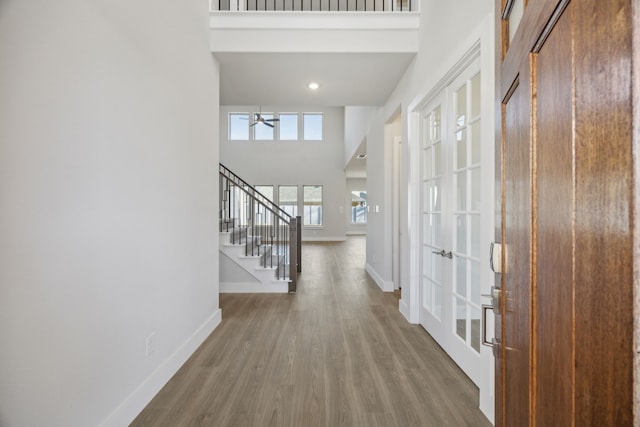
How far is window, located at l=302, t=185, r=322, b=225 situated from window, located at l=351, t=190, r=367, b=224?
3.50 m

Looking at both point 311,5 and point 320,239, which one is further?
point 320,239

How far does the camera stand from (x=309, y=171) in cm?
1294

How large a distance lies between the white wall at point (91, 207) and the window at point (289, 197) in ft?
33.5

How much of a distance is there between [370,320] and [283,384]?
5.19 feet

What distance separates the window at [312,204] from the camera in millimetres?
13070

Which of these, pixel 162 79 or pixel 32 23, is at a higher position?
pixel 162 79

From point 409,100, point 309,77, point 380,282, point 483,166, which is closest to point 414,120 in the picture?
point 409,100

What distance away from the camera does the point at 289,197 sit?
1301 cm

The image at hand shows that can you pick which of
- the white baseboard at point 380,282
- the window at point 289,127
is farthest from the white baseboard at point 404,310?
the window at point 289,127

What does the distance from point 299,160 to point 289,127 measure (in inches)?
53.2

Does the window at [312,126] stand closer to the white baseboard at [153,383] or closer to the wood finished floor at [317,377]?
the wood finished floor at [317,377]

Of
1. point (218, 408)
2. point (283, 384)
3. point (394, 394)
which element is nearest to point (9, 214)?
point (218, 408)

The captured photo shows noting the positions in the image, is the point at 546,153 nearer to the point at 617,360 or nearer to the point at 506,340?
the point at 617,360

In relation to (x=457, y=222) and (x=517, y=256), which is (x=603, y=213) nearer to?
(x=517, y=256)
